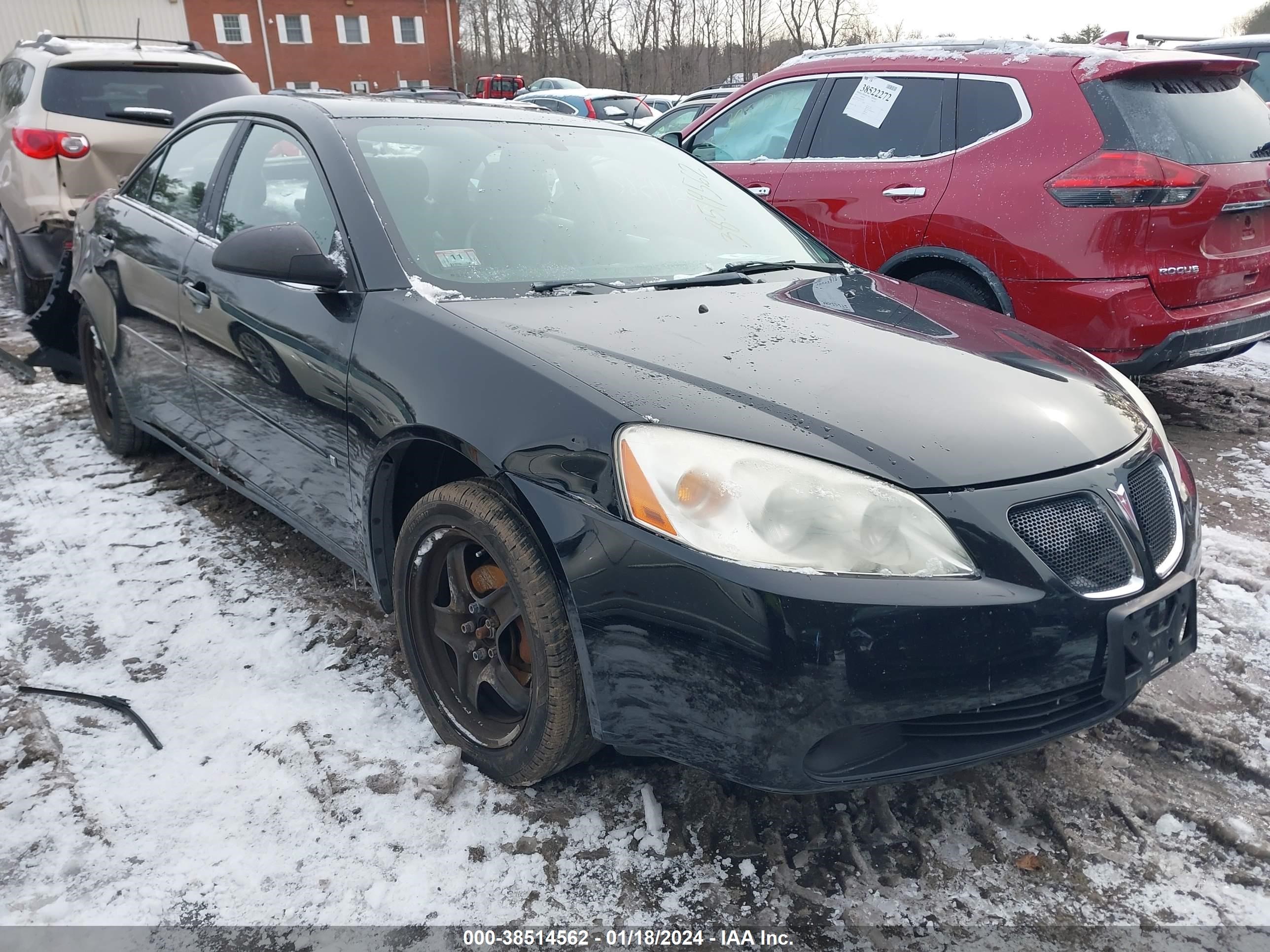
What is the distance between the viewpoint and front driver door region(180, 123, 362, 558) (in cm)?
240

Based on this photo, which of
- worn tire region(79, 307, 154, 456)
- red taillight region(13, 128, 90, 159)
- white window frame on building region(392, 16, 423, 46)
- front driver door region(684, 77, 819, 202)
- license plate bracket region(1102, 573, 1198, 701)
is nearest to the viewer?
license plate bracket region(1102, 573, 1198, 701)

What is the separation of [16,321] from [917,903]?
741cm

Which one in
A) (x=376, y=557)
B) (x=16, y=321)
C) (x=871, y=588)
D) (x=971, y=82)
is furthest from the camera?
(x=16, y=321)

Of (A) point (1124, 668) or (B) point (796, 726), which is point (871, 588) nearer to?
Answer: (B) point (796, 726)

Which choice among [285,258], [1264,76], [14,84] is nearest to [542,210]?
[285,258]

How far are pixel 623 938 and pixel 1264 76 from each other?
8093 millimetres

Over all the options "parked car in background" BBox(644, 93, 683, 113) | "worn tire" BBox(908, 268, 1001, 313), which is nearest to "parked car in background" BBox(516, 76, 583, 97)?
"parked car in background" BBox(644, 93, 683, 113)

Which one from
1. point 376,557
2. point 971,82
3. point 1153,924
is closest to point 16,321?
point 376,557

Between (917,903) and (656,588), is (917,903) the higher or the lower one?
the lower one

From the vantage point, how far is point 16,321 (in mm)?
6715

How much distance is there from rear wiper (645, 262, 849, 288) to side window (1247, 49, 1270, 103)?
19.5ft

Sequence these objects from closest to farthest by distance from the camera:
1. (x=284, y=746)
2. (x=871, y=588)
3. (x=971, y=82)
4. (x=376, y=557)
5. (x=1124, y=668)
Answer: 1. (x=871, y=588)
2. (x=1124, y=668)
3. (x=284, y=746)
4. (x=376, y=557)
5. (x=971, y=82)

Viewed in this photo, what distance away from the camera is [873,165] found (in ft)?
15.0

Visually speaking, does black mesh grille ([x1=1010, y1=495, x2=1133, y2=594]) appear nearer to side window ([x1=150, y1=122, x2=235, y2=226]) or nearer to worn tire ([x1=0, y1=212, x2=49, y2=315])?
side window ([x1=150, y1=122, x2=235, y2=226])
